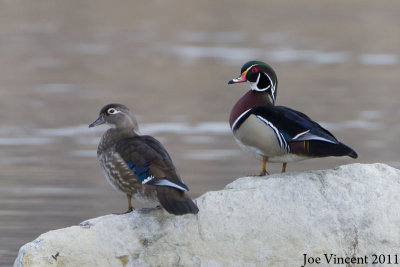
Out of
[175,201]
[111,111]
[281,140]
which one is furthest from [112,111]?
[281,140]

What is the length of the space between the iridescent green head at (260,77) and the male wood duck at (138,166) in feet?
2.98

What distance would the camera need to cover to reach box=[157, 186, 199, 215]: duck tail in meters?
6.25

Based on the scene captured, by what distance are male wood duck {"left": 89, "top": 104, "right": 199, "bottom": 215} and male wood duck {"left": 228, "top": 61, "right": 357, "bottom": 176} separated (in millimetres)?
708

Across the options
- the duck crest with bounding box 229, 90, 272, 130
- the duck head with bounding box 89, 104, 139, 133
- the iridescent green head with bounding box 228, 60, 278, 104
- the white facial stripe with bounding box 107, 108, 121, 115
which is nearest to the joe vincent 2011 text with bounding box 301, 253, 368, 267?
the duck crest with bounding box 229, 90, 272, 130

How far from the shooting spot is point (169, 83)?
1764cm

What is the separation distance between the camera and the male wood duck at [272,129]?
672cm

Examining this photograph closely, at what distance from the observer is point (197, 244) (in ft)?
21.6

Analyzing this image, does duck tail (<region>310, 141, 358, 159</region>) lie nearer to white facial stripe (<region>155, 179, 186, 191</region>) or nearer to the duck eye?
white facial stripe (<region>155, 179, 186, 191</region>)

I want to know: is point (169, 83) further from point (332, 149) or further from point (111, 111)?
point (332, 149)

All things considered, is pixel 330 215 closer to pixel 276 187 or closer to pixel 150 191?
pixel 276 187

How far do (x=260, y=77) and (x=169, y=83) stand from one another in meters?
10.5

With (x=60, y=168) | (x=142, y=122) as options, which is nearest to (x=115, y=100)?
(x=142, y=122)

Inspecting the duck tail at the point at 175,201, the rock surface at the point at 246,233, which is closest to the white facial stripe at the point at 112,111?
the rock surface at the point at 246,233

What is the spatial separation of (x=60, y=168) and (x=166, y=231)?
17.0 feet
